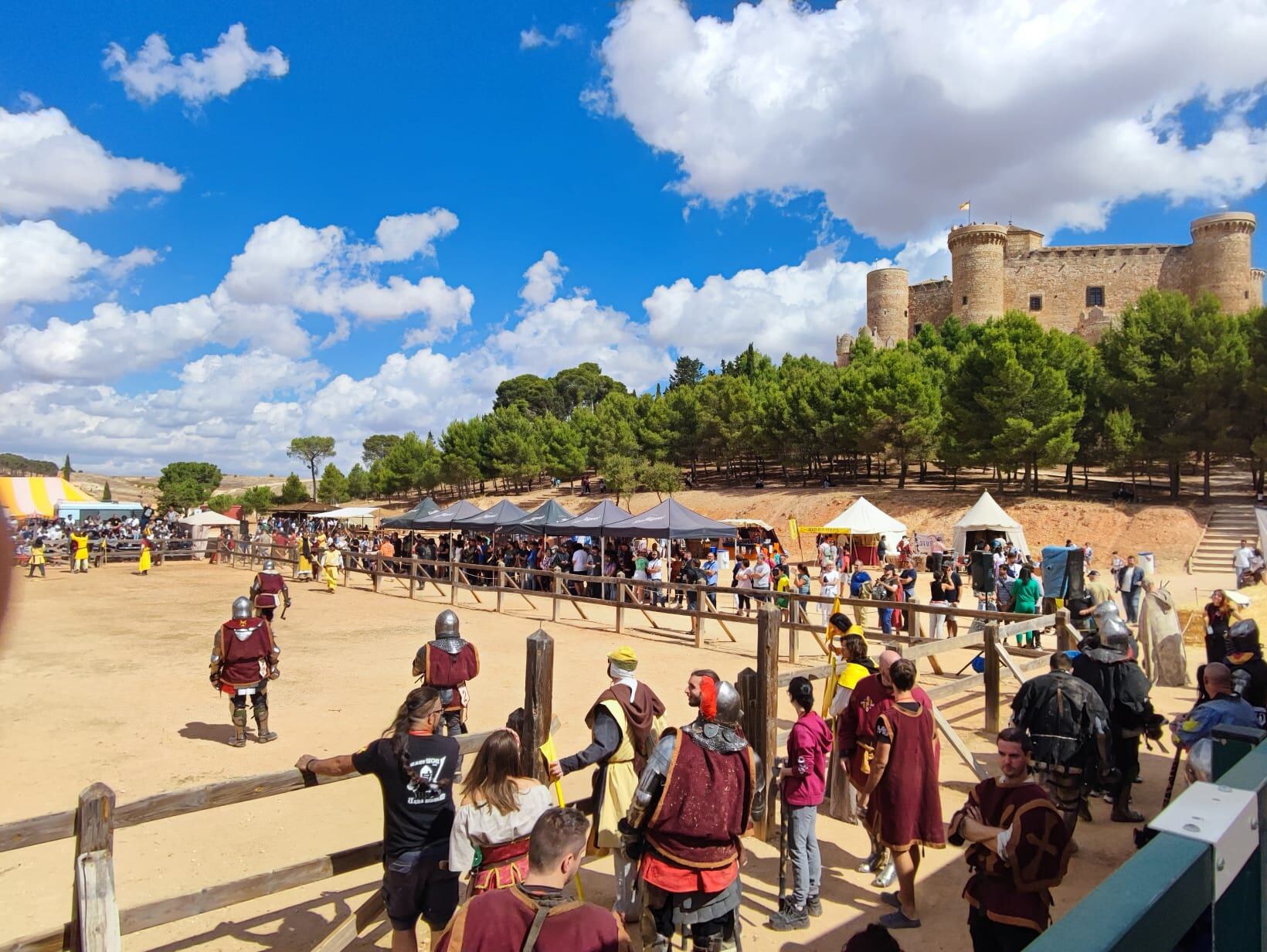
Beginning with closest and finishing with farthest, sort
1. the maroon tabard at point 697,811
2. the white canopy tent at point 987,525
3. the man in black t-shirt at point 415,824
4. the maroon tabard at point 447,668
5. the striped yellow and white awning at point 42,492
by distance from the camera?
the maroon tabard at point 697,811
the man in black t-shirt at point 415,824
the maroon tabard at point 447,668
the striped yellow and white awning at point 42,492
the white canopy tent at point 987,525

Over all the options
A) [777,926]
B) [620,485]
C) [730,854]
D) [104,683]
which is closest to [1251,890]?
[730,854]

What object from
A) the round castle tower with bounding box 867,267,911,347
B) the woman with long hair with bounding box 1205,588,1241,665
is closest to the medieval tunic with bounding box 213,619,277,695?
the woman with long hair with bounding box 1205,588,1241,665

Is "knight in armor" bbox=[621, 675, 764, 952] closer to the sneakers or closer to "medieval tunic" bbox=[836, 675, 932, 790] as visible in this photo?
the sneakers

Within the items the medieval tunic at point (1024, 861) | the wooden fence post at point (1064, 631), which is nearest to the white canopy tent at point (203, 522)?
the wooden fence post at point (1064, 631)

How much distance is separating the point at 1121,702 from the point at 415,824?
16.3ft

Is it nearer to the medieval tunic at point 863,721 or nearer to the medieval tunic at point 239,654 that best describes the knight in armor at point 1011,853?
the medieval tunic at point 863,721

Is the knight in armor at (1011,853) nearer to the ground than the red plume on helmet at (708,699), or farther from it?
nearer to the ground

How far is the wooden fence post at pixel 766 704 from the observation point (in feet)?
16.8

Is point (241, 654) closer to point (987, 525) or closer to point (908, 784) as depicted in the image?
point (908, 784)

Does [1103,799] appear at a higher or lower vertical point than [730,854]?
lower

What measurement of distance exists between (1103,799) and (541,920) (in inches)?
234

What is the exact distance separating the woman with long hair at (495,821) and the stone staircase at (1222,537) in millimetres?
26820

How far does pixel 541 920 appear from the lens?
2420 mm

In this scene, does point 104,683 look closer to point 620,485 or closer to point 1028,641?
point 1028,641
